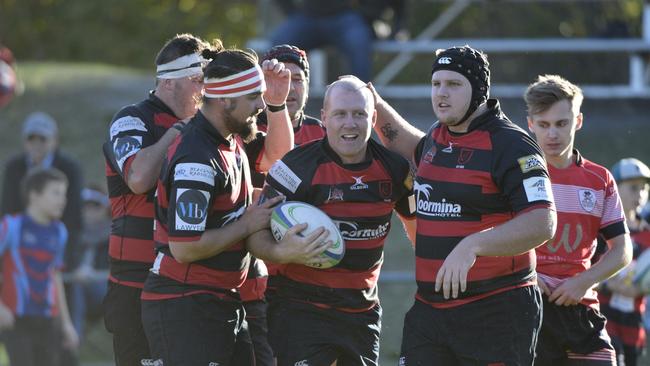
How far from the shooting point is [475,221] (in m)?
5.46

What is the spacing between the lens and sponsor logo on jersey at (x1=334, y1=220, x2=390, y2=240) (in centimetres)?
568

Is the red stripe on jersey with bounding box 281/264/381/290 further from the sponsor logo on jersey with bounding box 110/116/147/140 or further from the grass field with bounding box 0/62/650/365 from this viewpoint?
the grass field with bounding box 0/62/650/365

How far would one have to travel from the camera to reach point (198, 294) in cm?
549

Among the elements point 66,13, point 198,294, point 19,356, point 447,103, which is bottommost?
point 19,356

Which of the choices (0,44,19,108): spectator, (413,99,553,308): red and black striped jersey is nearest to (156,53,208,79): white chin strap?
(413,99,553,308): red and black striped jersey

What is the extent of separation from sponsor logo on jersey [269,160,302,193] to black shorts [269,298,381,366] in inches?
23.1

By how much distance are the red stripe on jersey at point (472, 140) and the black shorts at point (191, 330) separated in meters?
1.33

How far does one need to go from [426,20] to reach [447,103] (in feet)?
36.3

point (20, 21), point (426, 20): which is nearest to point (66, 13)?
point (20, 21)

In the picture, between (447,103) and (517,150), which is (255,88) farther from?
(517,150)

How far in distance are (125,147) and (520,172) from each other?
77.8 inches

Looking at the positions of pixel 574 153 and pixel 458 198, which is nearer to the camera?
pixel 458 198

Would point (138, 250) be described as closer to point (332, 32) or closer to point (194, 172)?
point (194, 172)

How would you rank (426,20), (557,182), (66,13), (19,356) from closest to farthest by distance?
(557,182) < (19,356) < (426,20) < (66,13)
